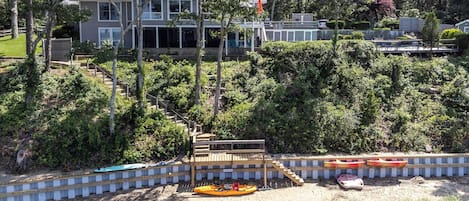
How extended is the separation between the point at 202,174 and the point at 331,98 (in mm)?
7706

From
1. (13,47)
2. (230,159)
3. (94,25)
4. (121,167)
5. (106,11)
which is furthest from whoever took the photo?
(13,47)

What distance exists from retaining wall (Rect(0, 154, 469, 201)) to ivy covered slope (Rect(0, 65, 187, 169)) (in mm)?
861

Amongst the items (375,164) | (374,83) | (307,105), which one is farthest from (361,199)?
(374,83)

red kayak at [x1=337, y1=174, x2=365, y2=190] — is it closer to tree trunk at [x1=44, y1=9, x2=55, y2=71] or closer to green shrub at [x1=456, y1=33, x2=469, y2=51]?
tree trunk at [x1=44, y1=9, x2=55, y2=71]

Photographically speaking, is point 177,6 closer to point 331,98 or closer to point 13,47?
point 13,47

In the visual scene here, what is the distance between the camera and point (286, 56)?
23.5 m

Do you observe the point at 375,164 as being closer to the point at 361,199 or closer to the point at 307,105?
the point at 361,199

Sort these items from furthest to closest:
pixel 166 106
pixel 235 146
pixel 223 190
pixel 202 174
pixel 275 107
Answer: pixel 166 106, pixel 275 107, pixel 235 146, pixel 202 174, pixel 223 190

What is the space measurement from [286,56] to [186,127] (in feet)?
24.2

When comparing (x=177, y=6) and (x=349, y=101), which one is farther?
(x=177, y=6)

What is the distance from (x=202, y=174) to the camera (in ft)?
56.7

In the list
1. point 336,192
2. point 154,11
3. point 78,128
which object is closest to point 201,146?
point 78,128

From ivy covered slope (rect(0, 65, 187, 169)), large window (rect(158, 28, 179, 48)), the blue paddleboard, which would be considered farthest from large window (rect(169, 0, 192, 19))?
the blue paddleboard

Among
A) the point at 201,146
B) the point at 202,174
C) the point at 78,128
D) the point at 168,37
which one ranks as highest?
the point at 168,37
